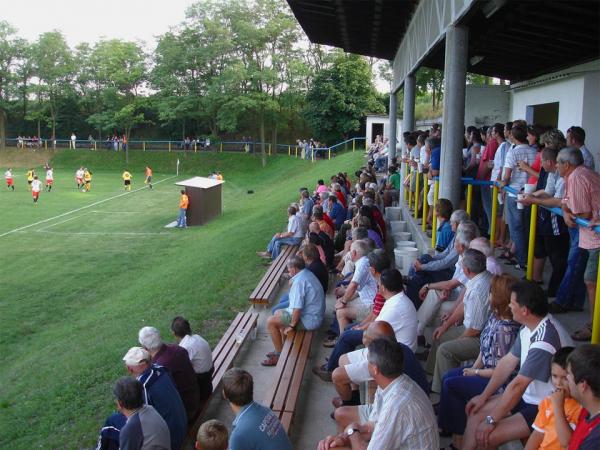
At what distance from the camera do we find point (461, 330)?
642 cm

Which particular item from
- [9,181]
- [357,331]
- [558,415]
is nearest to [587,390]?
[558,415]

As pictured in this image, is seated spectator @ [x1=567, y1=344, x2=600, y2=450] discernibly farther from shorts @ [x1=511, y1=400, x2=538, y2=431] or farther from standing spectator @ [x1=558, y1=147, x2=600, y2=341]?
standing spectator @ [x1=558, y1=147, x2=600, y2=341]

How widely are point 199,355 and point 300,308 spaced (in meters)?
1.52

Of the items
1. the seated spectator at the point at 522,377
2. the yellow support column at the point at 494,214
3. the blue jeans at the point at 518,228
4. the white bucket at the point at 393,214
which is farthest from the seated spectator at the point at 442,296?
the white bucket at the point at 393,214

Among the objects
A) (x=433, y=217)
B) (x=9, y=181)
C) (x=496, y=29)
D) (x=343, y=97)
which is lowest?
(x=9, y=181)

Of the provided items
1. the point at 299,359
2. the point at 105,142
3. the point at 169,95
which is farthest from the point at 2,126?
the point at 299,359

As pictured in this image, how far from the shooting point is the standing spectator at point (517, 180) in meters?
7.50

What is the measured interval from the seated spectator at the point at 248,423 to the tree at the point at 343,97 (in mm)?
42443

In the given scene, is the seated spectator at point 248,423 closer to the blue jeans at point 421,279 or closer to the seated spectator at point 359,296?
the seated spectator at point 359,296

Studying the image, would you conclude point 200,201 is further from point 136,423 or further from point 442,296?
point 136,423

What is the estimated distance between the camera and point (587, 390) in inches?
122

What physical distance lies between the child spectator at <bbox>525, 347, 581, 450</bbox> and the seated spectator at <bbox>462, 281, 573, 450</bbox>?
39cm

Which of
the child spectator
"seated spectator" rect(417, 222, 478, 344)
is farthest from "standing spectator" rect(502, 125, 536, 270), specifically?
the child spectator

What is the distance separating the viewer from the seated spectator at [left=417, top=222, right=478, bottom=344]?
21.9 ft
